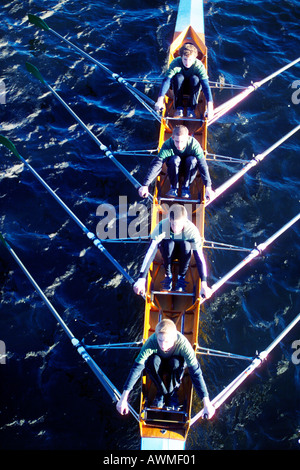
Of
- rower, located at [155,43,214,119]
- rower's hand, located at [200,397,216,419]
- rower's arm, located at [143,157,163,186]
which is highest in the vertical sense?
rower, located at [155,43,214,119]

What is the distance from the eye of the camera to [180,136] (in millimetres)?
10773

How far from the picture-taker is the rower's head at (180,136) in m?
10.8

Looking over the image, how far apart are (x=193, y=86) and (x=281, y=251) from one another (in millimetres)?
4338

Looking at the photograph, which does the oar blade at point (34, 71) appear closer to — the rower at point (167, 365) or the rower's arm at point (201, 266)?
the rower's arm at point (201, 266)

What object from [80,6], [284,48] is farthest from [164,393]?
[80,6]

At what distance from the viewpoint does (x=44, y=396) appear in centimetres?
1065

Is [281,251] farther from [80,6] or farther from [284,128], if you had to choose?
[80,6]

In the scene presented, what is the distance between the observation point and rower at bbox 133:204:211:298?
9.65 metres

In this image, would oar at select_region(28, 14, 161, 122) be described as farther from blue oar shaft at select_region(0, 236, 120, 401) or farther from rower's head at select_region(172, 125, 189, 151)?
blue oar shaft at select_region(0, 236, 120, 401)

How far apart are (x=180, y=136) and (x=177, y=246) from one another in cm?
213

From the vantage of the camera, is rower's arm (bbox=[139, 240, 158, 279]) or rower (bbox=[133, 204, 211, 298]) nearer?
rower (bbox=[133, 204, 211, 298])

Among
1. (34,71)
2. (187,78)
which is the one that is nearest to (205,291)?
(187,78)

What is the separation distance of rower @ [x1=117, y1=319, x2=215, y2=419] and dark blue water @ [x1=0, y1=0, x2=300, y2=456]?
1699 millimetres

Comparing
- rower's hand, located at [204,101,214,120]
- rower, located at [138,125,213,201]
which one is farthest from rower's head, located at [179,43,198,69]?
rower, located at [138,125,213,201]
